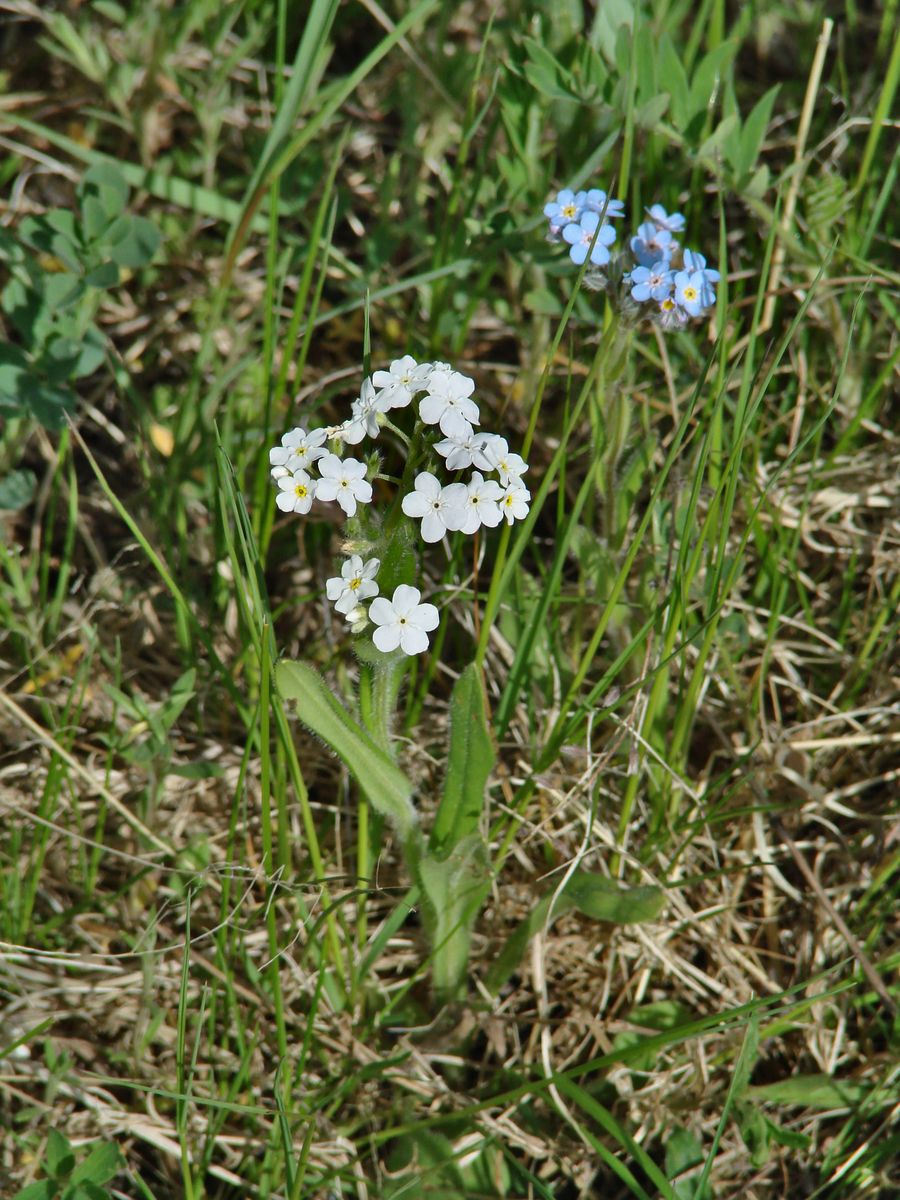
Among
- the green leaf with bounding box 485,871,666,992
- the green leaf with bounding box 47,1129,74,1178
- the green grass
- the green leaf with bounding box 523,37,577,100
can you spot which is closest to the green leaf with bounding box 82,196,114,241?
the green grass

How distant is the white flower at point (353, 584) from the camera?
84.7 inches

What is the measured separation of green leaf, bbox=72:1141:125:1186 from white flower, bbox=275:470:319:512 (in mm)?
1596

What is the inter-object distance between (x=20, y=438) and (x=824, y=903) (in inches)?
109

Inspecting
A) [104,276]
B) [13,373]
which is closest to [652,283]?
[104,276]

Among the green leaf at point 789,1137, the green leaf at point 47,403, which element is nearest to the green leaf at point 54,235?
the green leaf at point 47,403

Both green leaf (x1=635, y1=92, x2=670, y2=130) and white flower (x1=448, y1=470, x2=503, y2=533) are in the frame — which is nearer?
white flower (x1=448, y1=470, x2=503, y2=533)

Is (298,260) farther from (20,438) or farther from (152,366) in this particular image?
(20,438)

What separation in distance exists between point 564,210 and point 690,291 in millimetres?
443

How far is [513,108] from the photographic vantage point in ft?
10.9

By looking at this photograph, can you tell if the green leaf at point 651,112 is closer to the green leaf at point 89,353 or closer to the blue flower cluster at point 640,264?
the blue flower cluster at point 640,264

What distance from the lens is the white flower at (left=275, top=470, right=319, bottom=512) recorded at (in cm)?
218

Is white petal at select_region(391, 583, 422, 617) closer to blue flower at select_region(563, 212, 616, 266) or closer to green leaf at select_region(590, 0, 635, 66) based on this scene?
blue flower at select_region(563, 212, 616, 266)

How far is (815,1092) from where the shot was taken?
274 centimetres

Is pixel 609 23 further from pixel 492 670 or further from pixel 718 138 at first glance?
pixel 492 670
